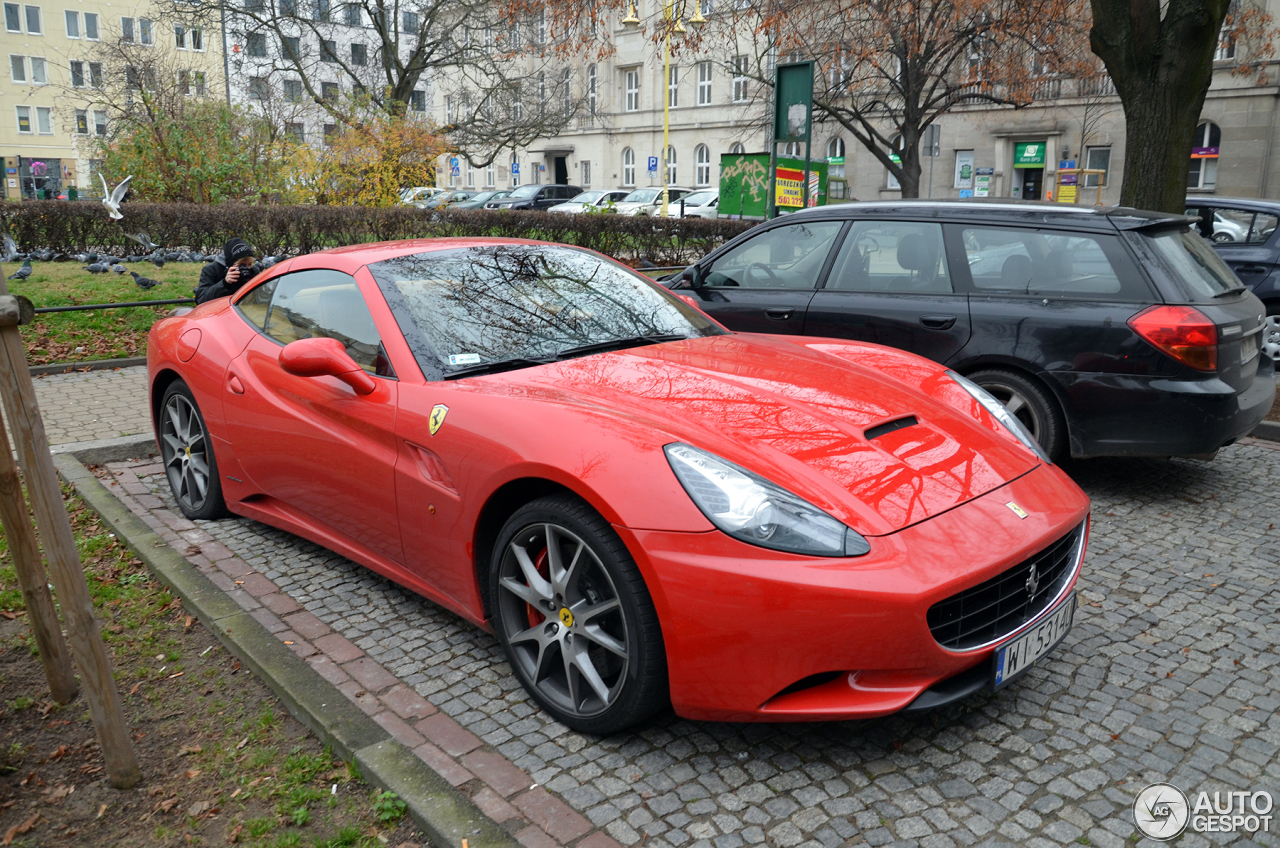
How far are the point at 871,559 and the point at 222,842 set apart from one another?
194 centimetres

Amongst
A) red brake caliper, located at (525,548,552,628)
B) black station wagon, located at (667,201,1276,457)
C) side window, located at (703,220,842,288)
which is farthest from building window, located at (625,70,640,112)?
red brake caliper, located at (525,548,552,628)

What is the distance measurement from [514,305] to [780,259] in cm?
318

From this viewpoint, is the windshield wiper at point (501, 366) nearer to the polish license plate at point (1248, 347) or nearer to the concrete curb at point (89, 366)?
the polish license plate at point (1248, 347)

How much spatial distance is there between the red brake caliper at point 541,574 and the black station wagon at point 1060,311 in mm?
3531

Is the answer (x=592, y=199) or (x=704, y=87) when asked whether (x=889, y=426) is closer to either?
(x=592, y=199)

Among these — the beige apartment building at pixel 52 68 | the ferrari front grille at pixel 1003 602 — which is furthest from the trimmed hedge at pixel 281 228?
the beige apartment building at pixel 52 68

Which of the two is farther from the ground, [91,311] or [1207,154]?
[1207,154]

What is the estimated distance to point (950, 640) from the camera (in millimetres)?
2658

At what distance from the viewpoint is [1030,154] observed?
37531 mm

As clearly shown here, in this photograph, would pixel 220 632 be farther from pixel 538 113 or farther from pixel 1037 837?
pixel 538 113

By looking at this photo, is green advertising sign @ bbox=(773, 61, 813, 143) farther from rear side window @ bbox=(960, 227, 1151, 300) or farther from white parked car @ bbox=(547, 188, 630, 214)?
white parked car @ bbox=(547, 188, 630, 214)

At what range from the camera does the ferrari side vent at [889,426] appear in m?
3.15

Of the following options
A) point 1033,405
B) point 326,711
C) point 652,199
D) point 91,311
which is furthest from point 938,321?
point 652,199

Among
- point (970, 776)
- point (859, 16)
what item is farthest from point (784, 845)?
point (859, 16)
